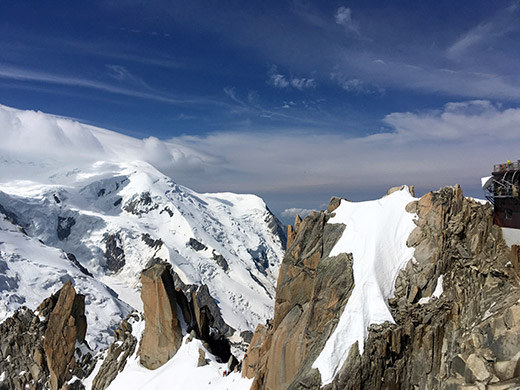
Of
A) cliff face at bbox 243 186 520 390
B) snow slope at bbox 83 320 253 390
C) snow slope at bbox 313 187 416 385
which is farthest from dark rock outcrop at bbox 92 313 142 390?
snow slope at bbox 313 187 416 385

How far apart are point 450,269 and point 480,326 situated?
656cm

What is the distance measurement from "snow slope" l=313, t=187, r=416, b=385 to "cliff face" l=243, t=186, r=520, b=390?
0.57 meters

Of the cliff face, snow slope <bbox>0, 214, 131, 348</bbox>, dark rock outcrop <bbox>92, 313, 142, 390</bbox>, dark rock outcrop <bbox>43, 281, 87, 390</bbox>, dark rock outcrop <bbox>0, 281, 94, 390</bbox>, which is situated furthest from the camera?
snow slope <bbox>0, 214, 131, 348</bbox>

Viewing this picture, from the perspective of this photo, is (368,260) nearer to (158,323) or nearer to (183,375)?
(183,375)

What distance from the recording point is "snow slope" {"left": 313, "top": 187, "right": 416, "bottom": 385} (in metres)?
25.8

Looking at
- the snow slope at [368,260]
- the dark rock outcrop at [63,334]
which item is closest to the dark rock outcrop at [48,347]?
the dark rock outcrop at [63,334]

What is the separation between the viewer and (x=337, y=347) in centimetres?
2570

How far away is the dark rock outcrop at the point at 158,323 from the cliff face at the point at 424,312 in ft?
63.6

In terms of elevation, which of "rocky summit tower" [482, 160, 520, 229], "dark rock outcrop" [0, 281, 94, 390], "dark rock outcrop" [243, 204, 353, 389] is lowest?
"dark rock outcrop" [0, 281, 94, 390]

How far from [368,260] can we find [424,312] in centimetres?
562

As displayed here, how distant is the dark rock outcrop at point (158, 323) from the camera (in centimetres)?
4962

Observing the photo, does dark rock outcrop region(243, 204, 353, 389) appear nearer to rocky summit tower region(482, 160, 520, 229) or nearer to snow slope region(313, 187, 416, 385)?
snow slope region(313, 187, 416, 385)

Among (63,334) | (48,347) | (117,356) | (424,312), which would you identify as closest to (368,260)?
(424,312)

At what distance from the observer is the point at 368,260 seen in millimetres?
29828
